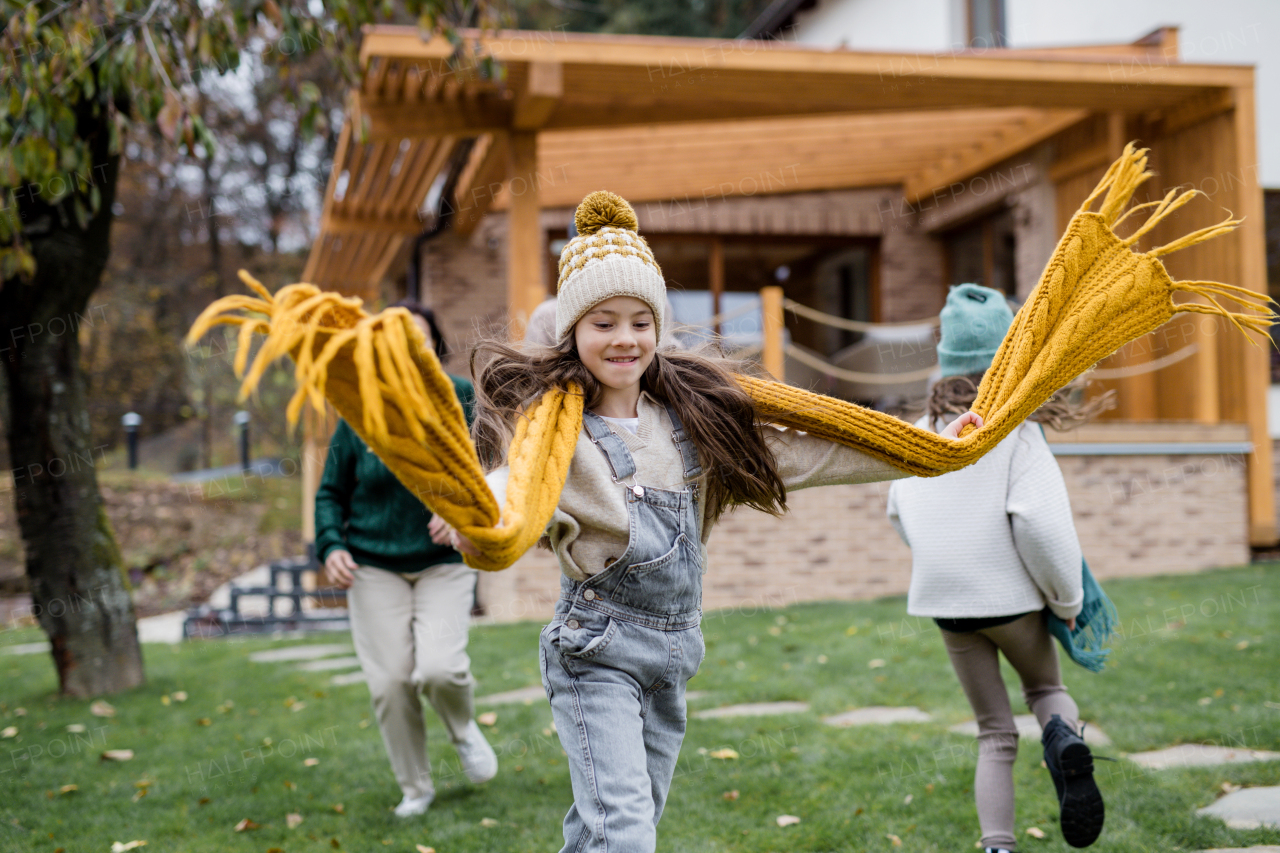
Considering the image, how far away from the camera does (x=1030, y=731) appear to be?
4.28 metres

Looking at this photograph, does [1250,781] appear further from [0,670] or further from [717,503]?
[0,670]

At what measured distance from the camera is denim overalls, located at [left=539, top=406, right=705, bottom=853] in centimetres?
213

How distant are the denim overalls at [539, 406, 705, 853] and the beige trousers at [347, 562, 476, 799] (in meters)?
1.49

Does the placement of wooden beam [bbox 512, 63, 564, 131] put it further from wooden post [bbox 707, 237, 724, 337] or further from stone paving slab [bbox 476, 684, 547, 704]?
wooden post [bbox 707, 237, 724, 337]

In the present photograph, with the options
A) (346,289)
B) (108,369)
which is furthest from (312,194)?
(346,289)

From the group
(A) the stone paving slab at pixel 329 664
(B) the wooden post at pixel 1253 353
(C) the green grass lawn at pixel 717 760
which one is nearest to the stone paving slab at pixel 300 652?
(A) the stone paving slab at pixel 329 664

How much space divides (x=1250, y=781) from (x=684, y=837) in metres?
1.93

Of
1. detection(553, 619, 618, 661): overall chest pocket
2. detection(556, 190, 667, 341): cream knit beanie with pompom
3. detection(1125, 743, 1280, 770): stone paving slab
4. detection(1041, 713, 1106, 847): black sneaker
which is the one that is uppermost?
detection(556, 190, 667, 341): cream knit beanie with pompom

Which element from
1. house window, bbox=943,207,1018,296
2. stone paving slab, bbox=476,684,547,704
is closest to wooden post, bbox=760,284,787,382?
stone paving slab, bbox=476,684,547,704

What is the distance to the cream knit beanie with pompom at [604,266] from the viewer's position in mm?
2256

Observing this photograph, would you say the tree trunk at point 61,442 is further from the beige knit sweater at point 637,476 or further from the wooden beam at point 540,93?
the beige knit sweater at point 637,476

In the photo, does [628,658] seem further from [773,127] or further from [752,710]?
[773,127]

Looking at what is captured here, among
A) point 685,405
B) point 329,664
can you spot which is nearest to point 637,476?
point 685,405

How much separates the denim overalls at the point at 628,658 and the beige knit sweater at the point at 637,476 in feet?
0.09
